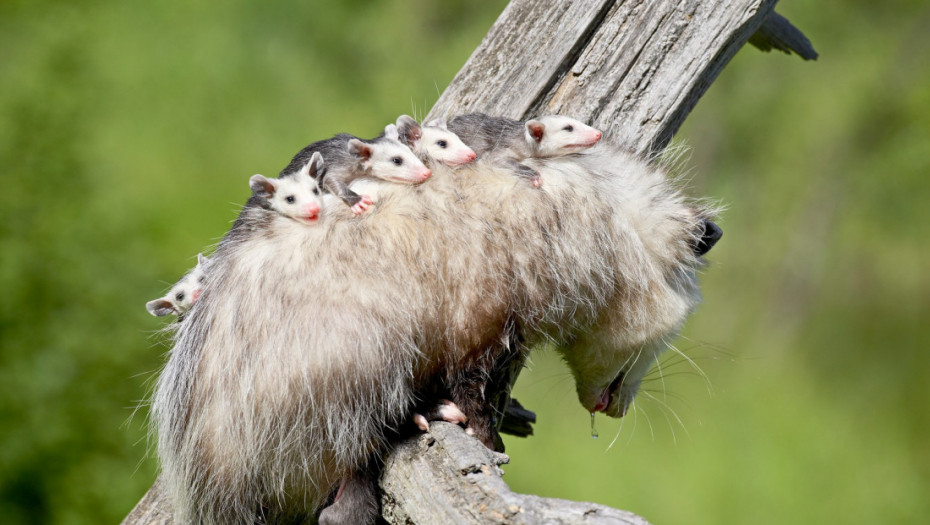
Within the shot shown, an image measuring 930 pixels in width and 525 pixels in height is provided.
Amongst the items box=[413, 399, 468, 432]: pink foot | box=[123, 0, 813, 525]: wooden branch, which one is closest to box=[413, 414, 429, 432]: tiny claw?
box=[413, 399, 468, 432]: pink foot

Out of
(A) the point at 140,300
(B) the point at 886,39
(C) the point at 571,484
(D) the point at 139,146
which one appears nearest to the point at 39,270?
(A) the point at 140,300

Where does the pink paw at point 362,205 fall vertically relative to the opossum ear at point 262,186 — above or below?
above

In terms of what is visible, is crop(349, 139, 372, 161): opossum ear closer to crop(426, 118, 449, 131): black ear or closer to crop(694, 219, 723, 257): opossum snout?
crop(426, 118, 449, 131): black ear

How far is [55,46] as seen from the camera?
14.4 ft

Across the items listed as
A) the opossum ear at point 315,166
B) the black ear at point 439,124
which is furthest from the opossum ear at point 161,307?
the black ear at point 439,124

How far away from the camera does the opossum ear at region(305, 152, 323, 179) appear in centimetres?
184

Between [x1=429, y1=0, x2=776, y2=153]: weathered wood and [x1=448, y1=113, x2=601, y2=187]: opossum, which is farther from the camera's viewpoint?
[x1=429, y1=0, x2=776, y2=153]: weathered wood

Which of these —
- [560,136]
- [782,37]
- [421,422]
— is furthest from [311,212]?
[782,37]

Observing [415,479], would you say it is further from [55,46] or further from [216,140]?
[216,140]

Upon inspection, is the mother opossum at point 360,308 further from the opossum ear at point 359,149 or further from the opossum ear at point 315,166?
the opossum ear at point 359,149

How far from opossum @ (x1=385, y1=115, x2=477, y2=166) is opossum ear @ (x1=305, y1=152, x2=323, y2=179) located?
0.17 metres

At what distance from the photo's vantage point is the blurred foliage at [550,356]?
13.3ft

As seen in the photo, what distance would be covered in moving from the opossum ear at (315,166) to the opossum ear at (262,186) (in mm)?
81

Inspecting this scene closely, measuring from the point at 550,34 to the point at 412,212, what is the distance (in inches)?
24.5
